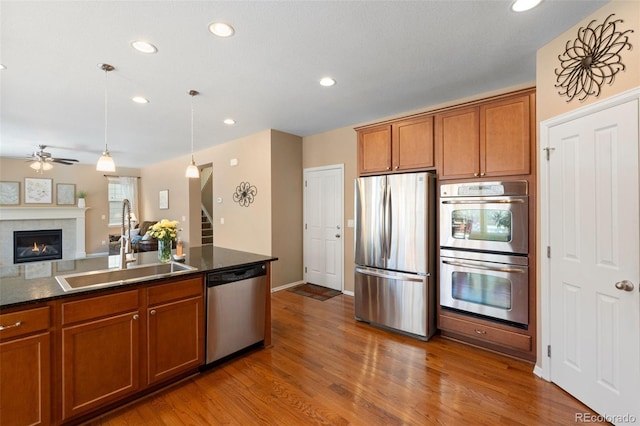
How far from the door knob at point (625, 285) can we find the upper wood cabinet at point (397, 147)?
1.75 metres

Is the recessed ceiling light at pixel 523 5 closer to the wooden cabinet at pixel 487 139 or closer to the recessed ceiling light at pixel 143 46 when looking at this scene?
the wooden cabinet at pixel 487 139

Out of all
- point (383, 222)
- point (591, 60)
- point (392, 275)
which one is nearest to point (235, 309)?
point (392, 275)

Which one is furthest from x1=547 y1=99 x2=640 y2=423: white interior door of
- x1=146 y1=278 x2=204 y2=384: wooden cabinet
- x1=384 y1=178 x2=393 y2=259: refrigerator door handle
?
x1=146 y1=278 x2=204 y2=384: wooden cabinet

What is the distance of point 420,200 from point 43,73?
3928mm

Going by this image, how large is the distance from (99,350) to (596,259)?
339cm

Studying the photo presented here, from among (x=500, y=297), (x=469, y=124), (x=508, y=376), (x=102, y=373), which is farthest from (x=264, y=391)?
(x=469, y=124)

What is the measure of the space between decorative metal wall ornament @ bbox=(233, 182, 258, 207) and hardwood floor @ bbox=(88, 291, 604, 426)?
2.74 meters

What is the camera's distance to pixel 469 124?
9.21 ft

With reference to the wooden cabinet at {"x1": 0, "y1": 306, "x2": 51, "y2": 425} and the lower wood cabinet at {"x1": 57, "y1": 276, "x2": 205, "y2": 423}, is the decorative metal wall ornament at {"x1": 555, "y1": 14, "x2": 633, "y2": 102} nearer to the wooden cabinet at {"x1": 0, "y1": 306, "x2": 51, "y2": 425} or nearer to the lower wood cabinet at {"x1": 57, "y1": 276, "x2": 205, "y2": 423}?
the lower wood cabinet at {"x1": 57, "y1": 276, "x2": 205, "y2": 423}

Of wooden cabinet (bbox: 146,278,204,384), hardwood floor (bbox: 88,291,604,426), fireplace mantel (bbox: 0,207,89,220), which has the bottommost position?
hardwood floor (bbox: 88,291,604,426)

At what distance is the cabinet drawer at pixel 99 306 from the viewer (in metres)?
1.70

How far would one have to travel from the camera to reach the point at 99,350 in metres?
1.82

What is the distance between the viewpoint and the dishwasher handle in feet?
7.82

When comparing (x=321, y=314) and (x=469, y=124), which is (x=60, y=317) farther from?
(x=469, y=124)
